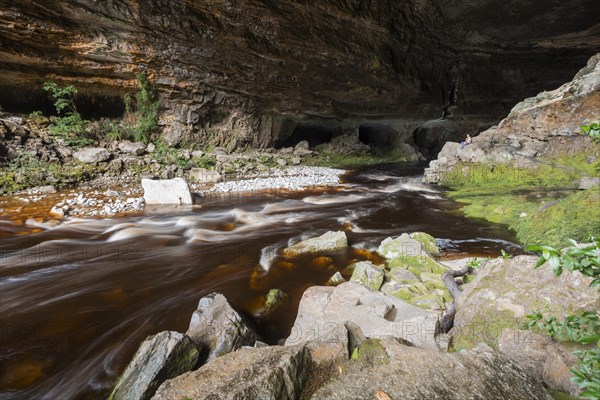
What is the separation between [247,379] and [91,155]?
13.2 m

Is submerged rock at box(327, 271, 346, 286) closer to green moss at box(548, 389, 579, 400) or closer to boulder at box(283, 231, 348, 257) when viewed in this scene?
boulder at box(283, 231, 348, 257)

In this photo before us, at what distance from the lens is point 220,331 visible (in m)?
3.04

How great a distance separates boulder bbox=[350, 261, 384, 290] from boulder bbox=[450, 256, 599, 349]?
1.10 m

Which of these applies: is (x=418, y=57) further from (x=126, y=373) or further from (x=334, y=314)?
(x=126, y=373)

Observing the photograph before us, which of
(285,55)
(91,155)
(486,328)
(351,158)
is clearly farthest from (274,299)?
(351,158)

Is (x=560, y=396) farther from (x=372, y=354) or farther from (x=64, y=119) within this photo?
(x=64, y=119)

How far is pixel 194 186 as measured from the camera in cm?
1170

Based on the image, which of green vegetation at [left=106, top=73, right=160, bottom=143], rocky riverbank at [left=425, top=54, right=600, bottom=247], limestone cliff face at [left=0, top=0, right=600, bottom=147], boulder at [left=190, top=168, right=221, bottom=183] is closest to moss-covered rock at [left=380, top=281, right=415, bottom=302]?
rocky riverbank at [left=425, top=54, right=600, bottom=247]

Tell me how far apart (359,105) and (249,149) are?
29.8 ft

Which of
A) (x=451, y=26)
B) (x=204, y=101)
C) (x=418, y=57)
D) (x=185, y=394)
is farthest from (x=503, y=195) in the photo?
(x=204, y=101)

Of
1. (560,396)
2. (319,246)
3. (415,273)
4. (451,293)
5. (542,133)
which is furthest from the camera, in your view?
(542,133)

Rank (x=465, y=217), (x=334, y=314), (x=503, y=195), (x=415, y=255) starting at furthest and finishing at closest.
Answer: (x=503, y=195)
(x=465, y=217)
(x=415, y=255)
(x=334, y=314)

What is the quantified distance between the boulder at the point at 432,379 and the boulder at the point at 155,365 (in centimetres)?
164

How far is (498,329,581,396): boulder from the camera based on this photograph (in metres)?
1.85
